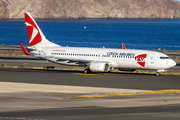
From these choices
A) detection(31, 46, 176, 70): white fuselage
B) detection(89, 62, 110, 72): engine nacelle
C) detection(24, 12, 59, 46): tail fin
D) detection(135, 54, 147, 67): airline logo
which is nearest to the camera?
detection(31, 46, 176, 70): white fuselage

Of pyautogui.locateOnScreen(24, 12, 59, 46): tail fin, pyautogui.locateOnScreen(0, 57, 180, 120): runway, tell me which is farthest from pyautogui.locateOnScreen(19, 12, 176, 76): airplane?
pyautogui.locateOnScreen(0, 57, 180, 120): runway

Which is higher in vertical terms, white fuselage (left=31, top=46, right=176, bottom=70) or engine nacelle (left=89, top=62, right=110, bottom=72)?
white fuselage (left=31, top=46, right=176, bottom=70)

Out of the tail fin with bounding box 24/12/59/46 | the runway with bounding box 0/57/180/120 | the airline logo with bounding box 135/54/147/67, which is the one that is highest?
the tail fin with bounding box 24/12/59/46

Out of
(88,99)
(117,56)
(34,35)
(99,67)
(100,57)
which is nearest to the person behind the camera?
(88,99)

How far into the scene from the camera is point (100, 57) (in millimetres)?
52375

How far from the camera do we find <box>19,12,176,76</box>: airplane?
4925cm

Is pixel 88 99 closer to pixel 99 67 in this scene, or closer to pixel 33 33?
pixel 99 67

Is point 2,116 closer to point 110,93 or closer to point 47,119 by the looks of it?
point 47,119

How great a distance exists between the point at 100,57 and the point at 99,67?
2378 mm

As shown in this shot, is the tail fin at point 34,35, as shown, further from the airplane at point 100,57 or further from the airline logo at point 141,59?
the airline logo at point 141,59

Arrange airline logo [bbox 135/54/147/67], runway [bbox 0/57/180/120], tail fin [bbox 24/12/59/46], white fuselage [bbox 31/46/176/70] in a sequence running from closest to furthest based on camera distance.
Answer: runway [bbox 0/57/180/120], white fuselage [bbox 31/46/176/70], airline logo [bbox 135/54/147/67], tail fin [bbox 24/12/59/46]

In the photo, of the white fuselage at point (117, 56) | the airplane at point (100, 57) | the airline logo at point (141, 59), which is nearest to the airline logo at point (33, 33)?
the airplane at point (100, 57)

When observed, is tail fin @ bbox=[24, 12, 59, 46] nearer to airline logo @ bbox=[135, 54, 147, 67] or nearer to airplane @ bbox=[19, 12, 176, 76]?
airplane @ bbox=[19, 12, 176, 76]

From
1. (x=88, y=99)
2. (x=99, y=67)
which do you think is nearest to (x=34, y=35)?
(x=99, y=67)
